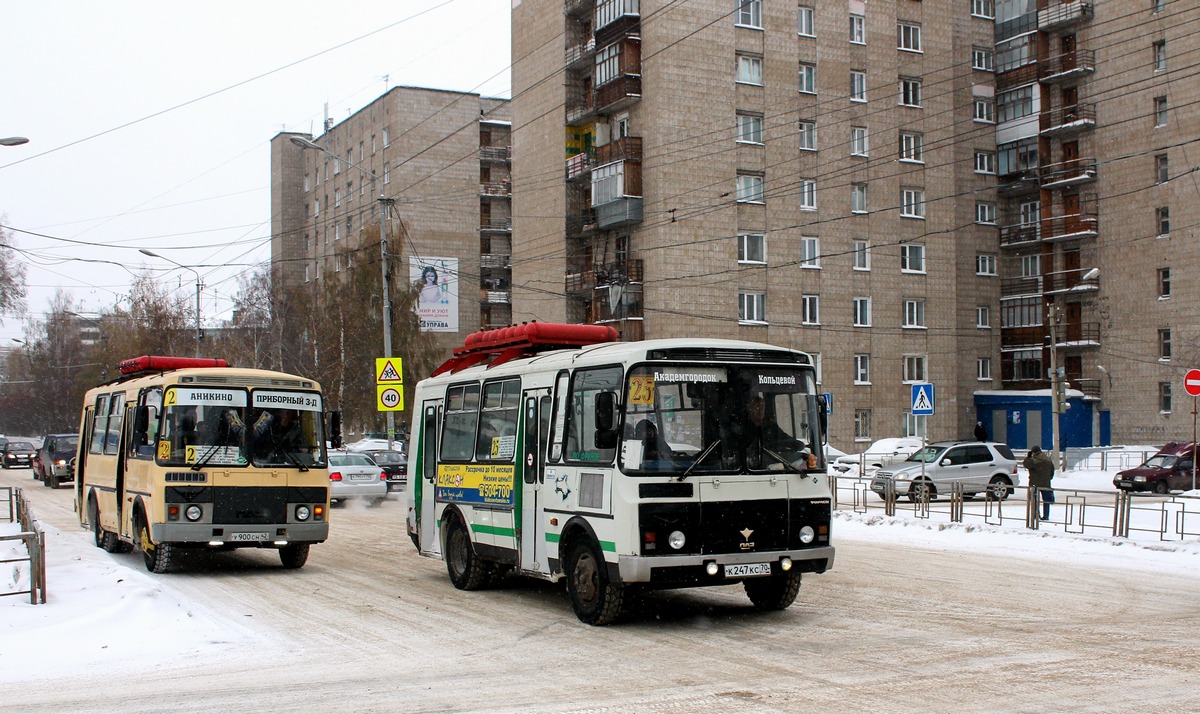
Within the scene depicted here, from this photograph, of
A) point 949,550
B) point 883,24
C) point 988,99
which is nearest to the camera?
point 949,550

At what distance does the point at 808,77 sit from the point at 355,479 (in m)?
29.7

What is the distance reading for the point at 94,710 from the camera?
820 centimetres

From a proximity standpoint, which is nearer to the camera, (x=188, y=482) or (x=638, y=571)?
(x=638, y=571)

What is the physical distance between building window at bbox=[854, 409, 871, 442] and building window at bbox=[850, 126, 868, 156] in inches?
446

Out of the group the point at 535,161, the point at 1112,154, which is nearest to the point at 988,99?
the point at 1112,154

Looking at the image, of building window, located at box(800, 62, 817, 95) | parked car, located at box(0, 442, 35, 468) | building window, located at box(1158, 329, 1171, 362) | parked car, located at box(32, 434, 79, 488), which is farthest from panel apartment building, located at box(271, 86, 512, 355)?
building window, located at box(1158, 329, 1171, 362)

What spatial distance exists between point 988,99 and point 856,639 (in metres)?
55.6

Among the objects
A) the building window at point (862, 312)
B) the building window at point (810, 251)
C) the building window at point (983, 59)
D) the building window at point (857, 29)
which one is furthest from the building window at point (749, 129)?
the building window at point (983, 59)

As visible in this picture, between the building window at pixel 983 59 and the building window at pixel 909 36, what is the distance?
6607 mm

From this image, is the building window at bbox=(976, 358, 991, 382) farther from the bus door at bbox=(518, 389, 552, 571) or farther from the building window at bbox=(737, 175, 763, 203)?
the bus door at bbox=(518, 389, 552, 571)

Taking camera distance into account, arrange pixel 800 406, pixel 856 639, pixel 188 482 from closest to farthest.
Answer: pixel 856 639 < pixel 800 406 < pixel 188 482

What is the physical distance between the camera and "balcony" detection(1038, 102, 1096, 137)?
189 ft

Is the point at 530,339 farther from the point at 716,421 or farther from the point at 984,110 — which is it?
the point at 984,110

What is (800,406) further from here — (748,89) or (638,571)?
(748,89)
